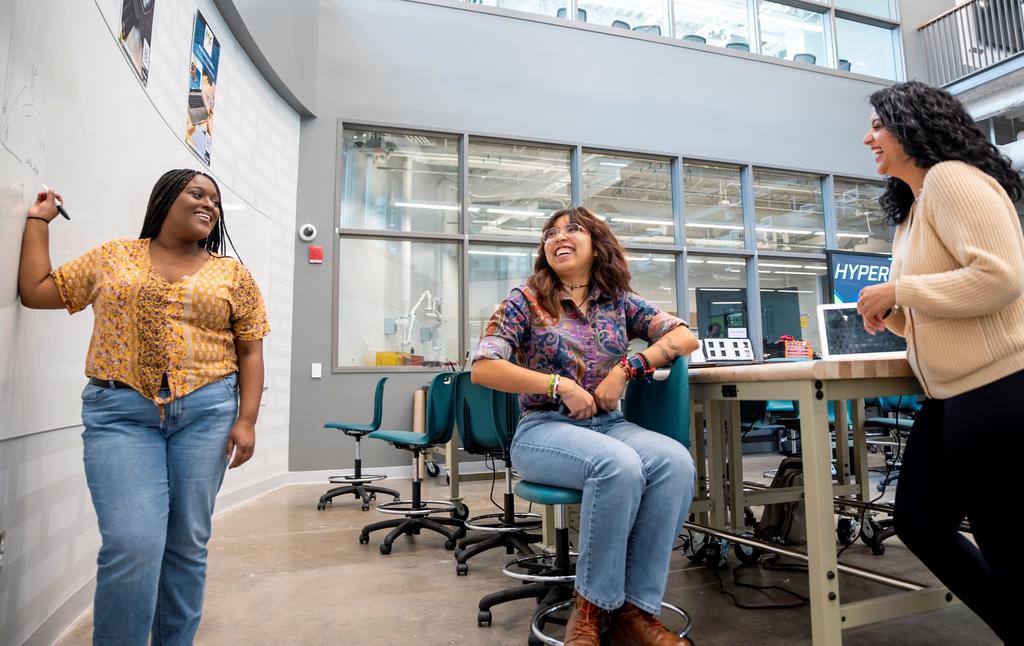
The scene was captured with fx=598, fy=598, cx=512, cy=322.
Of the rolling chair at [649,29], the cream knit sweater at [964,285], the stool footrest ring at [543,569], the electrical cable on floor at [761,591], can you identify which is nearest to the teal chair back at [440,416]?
the stool footrest ring at [543,569]

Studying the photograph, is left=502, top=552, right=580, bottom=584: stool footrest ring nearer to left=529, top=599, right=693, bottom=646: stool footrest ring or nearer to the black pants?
left=529, top=599, right=693, bottom=646: stool footrest ring

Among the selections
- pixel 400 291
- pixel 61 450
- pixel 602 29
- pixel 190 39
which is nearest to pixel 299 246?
pixel 400 291

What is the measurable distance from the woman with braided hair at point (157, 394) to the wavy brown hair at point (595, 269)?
0.79m

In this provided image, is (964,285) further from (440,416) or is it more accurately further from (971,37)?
(971,37)

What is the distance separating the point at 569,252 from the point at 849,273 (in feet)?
3.70

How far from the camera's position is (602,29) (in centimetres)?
570

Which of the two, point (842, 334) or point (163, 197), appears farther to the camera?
point (842, 334)

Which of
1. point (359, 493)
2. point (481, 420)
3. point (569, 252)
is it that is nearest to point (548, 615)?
point (481, 420)

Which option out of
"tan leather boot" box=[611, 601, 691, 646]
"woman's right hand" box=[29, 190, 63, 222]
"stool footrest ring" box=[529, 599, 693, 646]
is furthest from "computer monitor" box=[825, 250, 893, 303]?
"woman's right hand" box=[29, 190, 63, 222]

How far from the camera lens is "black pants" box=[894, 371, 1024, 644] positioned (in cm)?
105

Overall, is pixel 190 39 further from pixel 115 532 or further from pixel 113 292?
pixel 115 532

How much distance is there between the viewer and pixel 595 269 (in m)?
1.80

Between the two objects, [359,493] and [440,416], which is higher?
[440,416]

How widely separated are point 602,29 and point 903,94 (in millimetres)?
4995
